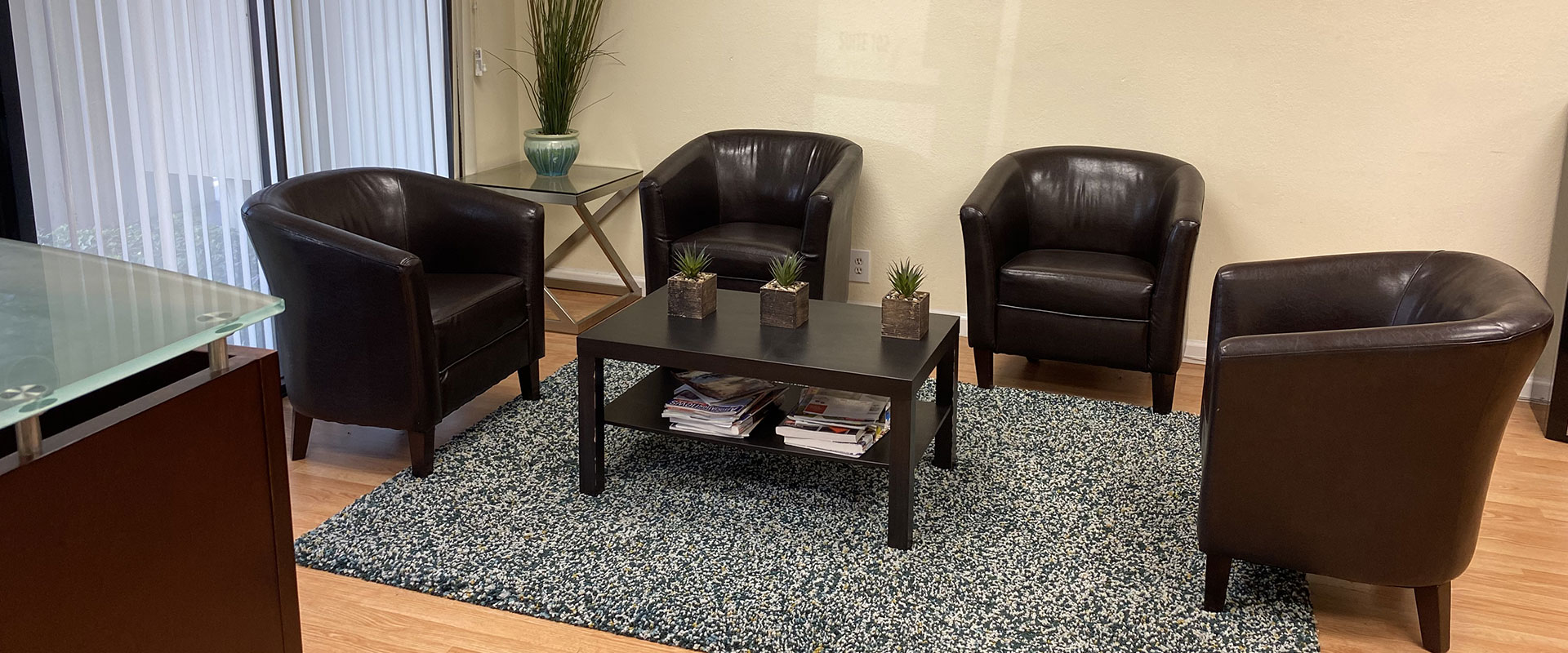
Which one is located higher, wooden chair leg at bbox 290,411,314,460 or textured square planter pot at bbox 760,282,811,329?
textured square planter pot at bbox 760,282,811,329

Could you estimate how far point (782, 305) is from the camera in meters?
3.11

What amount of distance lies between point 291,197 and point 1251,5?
3.36m

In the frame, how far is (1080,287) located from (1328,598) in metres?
1.35

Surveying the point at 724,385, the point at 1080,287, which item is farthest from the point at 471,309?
the point at 1080,287

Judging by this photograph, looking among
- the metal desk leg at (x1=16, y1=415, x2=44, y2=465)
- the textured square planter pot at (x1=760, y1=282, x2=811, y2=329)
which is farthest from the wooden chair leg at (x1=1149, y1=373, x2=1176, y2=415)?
the metal desk leg at (x1=16, y1=415, x2=44, y2=465)

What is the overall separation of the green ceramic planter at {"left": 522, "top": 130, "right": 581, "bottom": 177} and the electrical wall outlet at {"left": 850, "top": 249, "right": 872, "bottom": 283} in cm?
128

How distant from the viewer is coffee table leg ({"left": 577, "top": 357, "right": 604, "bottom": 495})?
118 inches

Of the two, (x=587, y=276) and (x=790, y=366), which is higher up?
(x=790, y=366)

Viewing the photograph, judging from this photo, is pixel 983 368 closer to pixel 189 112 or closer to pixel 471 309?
pixel 471 309

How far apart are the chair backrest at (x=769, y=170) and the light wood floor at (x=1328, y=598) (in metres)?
1.59

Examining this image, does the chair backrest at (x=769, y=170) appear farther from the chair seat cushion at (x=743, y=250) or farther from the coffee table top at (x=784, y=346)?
the coffee table top at (x=784, y=346)

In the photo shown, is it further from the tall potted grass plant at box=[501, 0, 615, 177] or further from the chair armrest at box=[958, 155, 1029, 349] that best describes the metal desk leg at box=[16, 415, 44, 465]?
the tall potted grass plant at box=[501, 0, 615, 177]

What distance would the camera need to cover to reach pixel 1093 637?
246 centimetres

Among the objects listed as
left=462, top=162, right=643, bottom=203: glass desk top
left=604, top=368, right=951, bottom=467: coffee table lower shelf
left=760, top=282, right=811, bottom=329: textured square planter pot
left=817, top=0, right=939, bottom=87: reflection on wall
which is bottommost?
left=604, top=368, right=951, bottom=467: coffee table lower shelf
